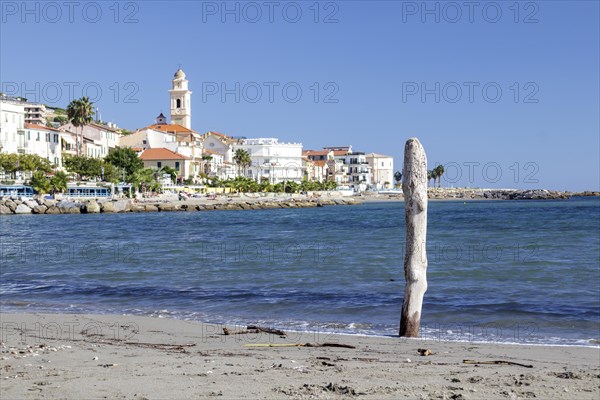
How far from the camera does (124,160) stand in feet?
310

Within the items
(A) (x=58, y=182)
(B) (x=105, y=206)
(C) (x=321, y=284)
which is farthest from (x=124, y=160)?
(C) (x=321, y=284)

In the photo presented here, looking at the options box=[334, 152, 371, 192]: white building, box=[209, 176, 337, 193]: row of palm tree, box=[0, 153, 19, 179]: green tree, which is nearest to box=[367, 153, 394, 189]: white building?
box=[334, 152, 371, 192]: white building

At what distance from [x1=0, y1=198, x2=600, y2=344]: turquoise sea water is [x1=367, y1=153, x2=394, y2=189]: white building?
15202 centimetres

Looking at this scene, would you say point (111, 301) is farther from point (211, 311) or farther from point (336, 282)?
point (336, 282)

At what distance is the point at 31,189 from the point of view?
80.3 m

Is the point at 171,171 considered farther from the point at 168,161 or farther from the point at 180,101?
the point at 180,101

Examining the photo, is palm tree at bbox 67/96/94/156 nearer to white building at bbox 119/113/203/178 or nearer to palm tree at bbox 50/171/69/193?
palm tree at bbox 50/171/69/193

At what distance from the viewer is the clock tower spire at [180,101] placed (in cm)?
14225

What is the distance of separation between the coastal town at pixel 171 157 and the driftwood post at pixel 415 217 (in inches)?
2952

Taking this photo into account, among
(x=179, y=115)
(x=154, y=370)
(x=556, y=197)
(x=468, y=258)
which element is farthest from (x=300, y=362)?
(x=556, y=197)

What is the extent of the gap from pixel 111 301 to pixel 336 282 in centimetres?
639

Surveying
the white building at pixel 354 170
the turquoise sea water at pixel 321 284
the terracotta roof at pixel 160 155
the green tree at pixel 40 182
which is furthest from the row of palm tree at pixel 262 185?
the turquoise sea water at pixel 321 284

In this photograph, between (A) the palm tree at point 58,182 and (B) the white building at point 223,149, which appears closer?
(A) the palm tree at point 58,182

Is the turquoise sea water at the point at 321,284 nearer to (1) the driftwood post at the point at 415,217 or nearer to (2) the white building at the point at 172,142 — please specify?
(1) the driftwood post at the point at 415,217
